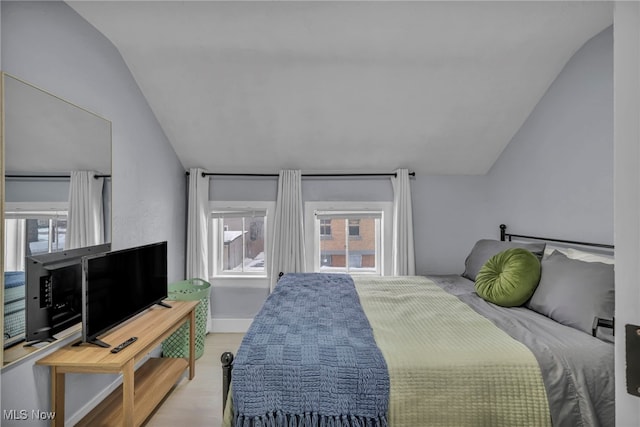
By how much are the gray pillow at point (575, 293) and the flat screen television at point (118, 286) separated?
2.67 metres

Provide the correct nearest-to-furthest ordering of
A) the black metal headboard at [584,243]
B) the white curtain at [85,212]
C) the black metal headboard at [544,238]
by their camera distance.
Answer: the black metal headboard at [584,243] → the white curtain at [85,212] → the black metal headboard at [544,238]

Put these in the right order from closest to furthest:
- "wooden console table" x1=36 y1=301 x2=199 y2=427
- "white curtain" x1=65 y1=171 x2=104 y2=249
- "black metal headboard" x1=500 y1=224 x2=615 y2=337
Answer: "black metal headboard" x1=500 y1=224 x2=615 y2=337
"wooden console table" x1=36 y1=301 x2=199 y2=427
"white curtain" x1=65 y1=171 x2=104 y2=249

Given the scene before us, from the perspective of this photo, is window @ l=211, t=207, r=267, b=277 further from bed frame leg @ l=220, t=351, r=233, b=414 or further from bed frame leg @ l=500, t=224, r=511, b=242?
bed frame leg @ l=500, t=224, r=511, b=242

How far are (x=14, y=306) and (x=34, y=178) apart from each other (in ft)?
2.22

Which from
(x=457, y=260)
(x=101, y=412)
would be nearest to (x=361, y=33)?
(x=457, y=260)

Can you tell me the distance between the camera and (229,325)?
375cm

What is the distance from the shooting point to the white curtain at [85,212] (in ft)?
6.47

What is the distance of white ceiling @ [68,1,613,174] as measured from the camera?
2.12m

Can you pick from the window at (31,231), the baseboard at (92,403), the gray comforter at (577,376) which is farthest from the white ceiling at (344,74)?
the baseboard at (92,403)

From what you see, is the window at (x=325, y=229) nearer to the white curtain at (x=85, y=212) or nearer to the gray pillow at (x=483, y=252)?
the gray pillow at (x=483, y=252)

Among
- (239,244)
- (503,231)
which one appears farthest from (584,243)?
(239,244)

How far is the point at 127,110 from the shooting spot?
2.59 metres

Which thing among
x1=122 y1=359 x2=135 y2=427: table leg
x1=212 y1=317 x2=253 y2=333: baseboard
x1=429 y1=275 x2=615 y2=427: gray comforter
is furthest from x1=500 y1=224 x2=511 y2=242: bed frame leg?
x1=122 y1=359 x2=135 y2=427: table leg

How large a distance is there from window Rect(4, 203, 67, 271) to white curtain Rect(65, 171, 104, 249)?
67 millimetres
